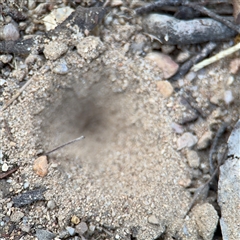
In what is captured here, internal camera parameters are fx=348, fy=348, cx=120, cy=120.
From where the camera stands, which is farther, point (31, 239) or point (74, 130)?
point (74, 130)

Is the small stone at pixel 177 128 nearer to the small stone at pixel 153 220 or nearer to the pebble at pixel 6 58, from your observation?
the small stone at pixel 153 220

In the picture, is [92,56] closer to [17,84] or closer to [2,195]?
[17,84]

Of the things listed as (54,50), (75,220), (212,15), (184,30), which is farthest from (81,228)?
(212,15)

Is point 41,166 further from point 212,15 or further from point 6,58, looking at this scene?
A: point 212,15

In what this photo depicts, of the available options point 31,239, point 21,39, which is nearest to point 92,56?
point 21,39

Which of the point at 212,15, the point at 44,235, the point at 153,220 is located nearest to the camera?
the point at 44,235

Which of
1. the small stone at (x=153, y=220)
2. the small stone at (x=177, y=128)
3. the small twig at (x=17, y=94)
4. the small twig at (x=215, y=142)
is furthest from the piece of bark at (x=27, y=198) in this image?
the small twig at (x=215, y=142)
